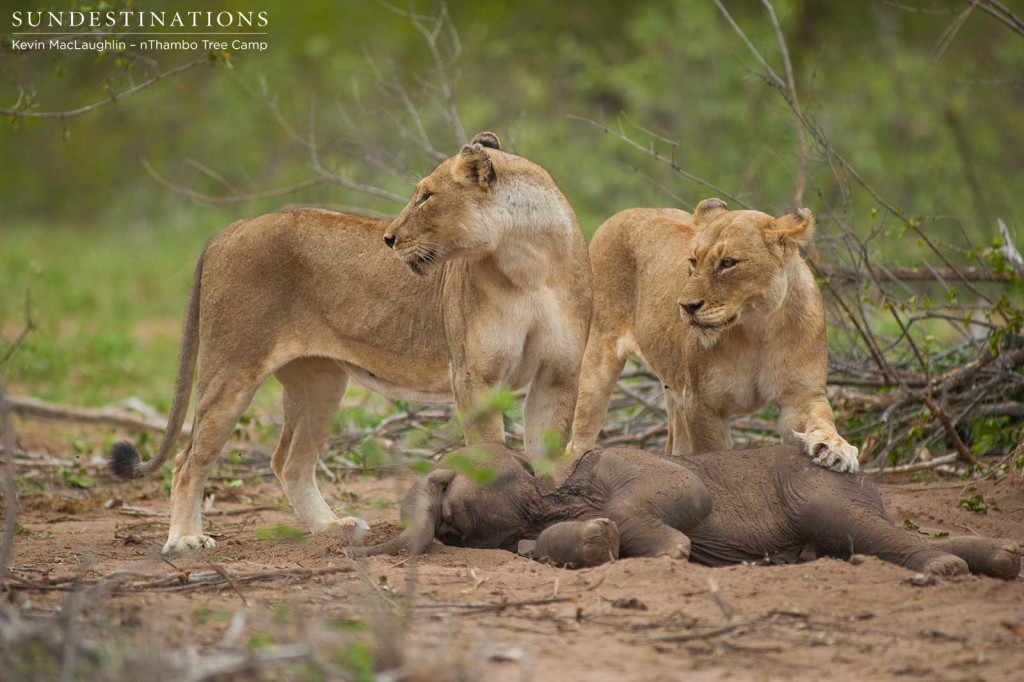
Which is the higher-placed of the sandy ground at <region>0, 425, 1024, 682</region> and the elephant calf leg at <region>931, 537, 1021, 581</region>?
the elephant calf leg at <region>931, 537, 1021, 581</region>

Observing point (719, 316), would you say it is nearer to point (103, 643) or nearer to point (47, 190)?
point (103, 643)

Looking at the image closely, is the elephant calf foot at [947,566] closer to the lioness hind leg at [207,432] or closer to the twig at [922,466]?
the twig at [922,466]

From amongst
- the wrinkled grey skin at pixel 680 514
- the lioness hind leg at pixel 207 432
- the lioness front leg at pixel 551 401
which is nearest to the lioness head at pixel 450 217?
the lioness front leg at pixel 551 401

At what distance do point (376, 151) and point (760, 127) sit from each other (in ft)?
21.7

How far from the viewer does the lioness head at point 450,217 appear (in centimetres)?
541

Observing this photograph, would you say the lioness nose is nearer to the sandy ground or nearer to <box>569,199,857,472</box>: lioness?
<box>569,199,857,472</box>: lioness

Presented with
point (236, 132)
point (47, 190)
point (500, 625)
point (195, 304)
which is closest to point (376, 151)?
point (195, 304)

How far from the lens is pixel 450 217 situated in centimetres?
541

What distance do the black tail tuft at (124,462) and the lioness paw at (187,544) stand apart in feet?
1.52

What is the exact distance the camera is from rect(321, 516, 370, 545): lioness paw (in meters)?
5.27

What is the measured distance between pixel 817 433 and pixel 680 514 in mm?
692

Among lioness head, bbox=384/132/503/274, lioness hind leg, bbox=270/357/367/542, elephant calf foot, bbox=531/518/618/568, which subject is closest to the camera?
elephant calf foot, bbox=531/518/618/568

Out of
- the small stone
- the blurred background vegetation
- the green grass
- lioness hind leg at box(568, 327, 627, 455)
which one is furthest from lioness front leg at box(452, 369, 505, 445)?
the green grass

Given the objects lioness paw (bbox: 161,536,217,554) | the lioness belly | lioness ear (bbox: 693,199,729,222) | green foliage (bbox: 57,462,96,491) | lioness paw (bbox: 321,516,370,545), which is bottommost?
lioness paw (bbox: 161,536,217,554)
